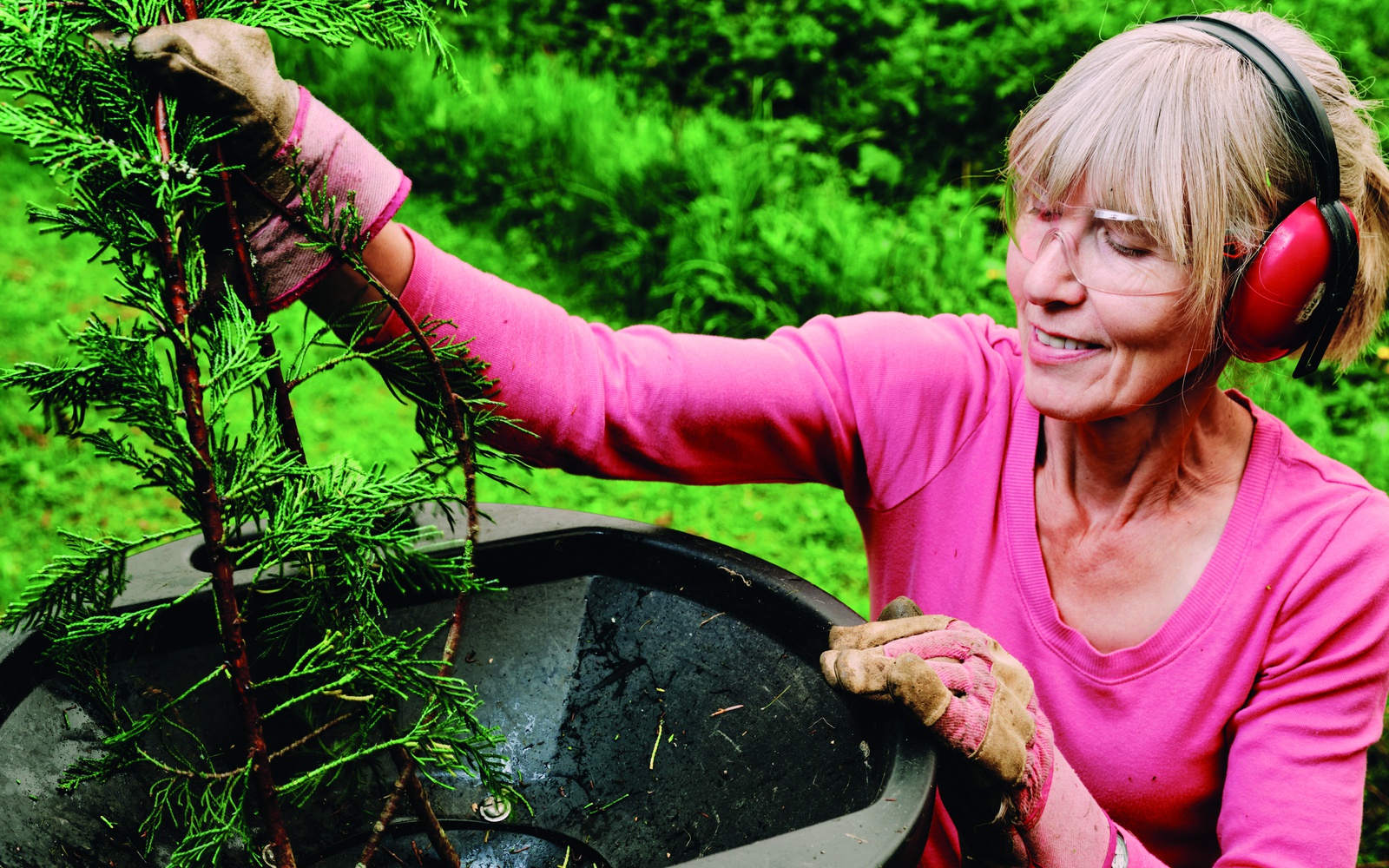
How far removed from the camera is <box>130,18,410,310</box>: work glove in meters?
1.00

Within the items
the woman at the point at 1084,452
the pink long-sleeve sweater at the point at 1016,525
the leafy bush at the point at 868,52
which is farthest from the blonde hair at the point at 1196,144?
the leafy bush at the point at 868,52

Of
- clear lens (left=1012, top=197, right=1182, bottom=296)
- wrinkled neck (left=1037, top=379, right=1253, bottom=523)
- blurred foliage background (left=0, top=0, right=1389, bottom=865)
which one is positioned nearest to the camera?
clear lens (left=1012, top=197, right=1182, bottom=296)

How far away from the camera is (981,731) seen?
1.25 meters

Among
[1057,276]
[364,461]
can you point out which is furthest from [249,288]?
[364,461]

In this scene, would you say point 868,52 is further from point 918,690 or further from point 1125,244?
point 918,690

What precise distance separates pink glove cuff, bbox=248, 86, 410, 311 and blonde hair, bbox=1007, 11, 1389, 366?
36.0 inches

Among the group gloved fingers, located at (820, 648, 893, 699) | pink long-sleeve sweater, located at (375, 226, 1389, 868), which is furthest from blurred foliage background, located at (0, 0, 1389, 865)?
gloved fingers, located at (820, 648, 893, 699)

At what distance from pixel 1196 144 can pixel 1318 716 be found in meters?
0.82

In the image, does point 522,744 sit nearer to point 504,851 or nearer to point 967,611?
point 504,851

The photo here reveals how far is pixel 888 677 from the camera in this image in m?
1.21

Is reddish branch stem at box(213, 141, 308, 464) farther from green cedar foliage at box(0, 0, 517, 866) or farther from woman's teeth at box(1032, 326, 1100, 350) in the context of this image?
woman's teeth at box(1032, 326, 1100, 350)

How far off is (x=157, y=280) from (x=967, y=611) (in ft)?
4.39

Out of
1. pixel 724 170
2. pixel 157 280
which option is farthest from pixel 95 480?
pixel 157 280

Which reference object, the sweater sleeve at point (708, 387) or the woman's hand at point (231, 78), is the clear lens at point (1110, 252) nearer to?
the sweater sleeve at point (708, 387)
